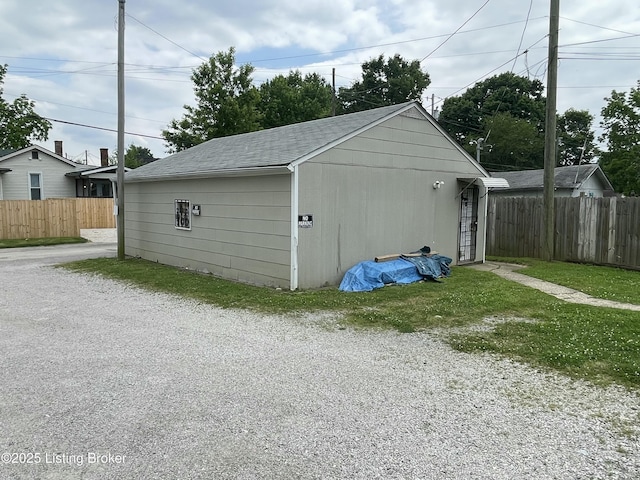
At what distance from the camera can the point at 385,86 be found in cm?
Answer: 3925

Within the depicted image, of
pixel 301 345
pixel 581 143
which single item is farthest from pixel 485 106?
pixel 301 345

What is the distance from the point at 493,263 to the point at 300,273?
668cm

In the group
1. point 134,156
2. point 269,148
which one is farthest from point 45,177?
point 134,156

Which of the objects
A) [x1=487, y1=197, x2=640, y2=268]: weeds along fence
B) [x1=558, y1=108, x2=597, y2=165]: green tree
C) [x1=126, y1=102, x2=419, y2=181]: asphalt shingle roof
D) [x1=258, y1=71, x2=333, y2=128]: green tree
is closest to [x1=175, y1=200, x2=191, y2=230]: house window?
[x1=126, y1=102, x2=419, y2=181]: asphalt shingle roof

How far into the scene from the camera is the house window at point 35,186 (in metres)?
24.3

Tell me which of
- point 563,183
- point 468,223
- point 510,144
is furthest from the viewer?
point 510,144

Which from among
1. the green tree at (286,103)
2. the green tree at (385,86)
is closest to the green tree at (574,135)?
the green tree at (385,86)

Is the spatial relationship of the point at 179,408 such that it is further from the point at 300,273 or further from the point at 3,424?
the point at 300,273

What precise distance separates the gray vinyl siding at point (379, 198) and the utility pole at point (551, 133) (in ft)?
7.14

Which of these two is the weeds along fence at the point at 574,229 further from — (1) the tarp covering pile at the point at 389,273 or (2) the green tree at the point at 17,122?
(2) the green tree at the point at 17,122

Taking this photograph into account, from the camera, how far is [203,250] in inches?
422

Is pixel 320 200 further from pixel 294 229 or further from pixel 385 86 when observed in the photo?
pixel 385 86

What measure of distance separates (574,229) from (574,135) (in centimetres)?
3583

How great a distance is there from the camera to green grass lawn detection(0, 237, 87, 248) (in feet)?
58.6
